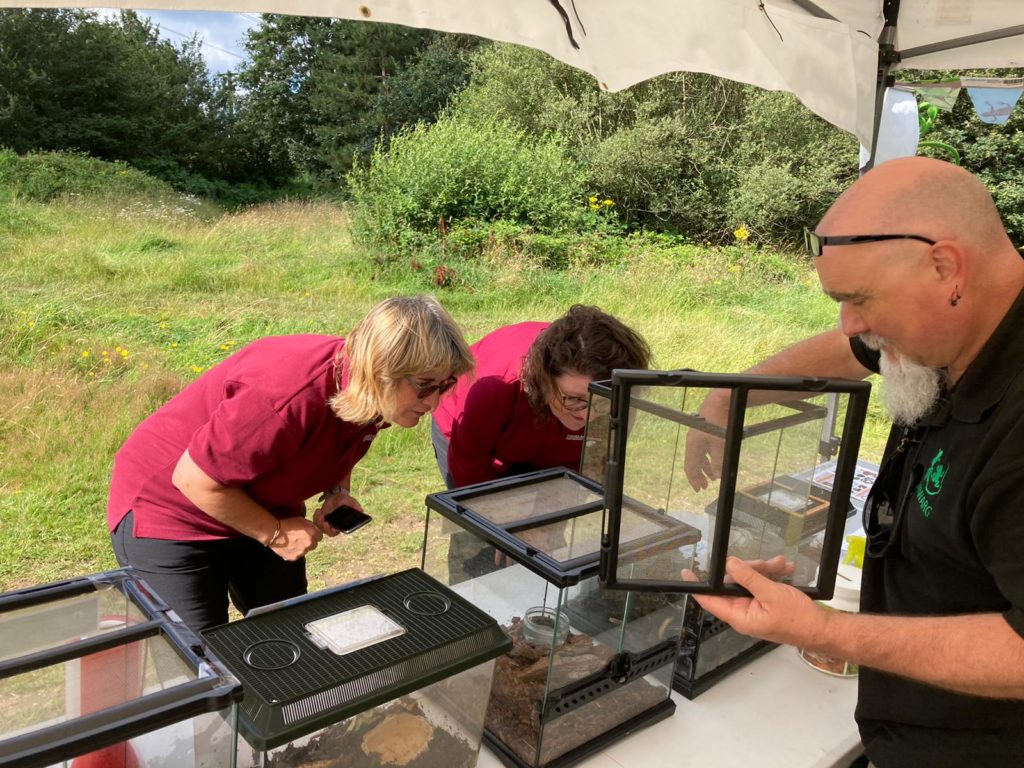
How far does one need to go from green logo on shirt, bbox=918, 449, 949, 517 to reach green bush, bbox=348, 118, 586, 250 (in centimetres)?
951

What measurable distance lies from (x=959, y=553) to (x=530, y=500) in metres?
0.71

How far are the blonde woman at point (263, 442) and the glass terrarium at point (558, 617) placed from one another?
1.22 feet

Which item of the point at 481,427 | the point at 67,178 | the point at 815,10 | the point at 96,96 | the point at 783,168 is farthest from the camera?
the point at 96,96

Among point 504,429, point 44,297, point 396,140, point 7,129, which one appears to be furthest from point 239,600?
point 7,129

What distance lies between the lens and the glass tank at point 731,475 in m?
1.04

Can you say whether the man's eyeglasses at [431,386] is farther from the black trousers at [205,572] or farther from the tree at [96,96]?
the tree at [96,96]

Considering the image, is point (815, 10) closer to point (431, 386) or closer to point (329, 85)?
point (431, 386)

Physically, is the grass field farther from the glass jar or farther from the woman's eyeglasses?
the woman's eyeglasses

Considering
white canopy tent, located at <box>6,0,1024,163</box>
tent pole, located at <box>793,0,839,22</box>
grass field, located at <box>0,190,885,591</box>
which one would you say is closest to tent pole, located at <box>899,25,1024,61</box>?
white canopy tent, located at <box>6,0,1024,163</box>

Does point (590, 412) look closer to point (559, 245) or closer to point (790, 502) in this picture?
point (790, 502)

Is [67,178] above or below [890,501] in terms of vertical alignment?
above

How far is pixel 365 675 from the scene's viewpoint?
36.8 inches

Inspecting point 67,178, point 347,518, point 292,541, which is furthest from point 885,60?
point 67,178

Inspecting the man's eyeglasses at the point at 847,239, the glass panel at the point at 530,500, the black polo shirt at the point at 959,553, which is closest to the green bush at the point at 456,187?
the glass panel at the point at 530,500
